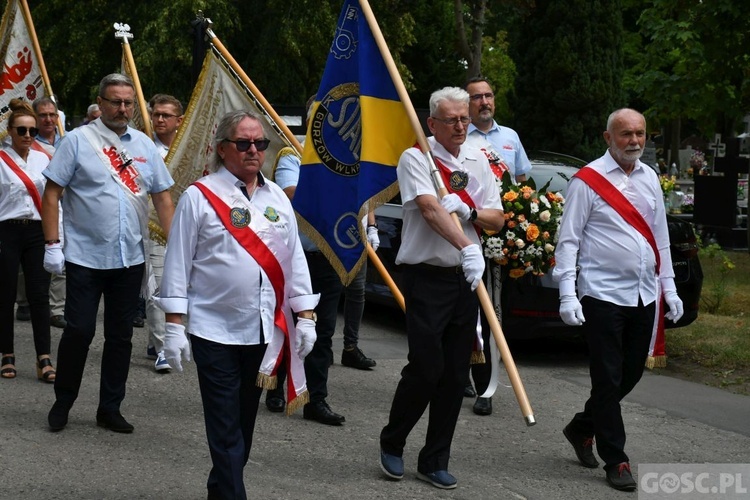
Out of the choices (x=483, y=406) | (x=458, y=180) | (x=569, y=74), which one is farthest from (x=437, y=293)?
(x=569, y=74)

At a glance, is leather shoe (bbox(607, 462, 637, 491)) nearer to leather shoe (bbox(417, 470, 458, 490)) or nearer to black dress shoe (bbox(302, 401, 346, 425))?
leather shoe (bbox(417, 470, 458, 490))

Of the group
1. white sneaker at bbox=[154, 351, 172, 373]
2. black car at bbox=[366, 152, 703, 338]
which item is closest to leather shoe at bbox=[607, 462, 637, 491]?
black car at bbox=[366, 152, 703, 338]

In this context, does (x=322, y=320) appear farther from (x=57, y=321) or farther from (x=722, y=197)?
(x=722, y=197)

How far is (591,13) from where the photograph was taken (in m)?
24.0

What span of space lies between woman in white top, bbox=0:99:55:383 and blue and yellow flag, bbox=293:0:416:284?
2529mm

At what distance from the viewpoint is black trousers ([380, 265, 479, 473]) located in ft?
20.3

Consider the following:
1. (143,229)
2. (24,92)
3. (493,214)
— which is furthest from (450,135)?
(24,92)

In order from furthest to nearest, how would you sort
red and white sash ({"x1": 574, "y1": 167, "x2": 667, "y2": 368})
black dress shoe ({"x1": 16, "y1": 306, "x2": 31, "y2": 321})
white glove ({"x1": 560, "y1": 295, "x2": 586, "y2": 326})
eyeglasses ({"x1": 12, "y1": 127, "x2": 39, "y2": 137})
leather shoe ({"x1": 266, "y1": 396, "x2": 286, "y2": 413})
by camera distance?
black dress shoe ({"x1": 16, "y1": 306, "x2": 31, "y2": 321}), eyeglasses ({"x1": 12, "y1": 127, "x2": 39, "y2": 137}), leather shoe ({"x1": 266, "y1": 396, "x2": 286, "y2": 413}), red and white sash ({"x1": 574, "y1": 167, "x2": 667, "y2": 368}), white glove ({"x1": 560, "y1": 295, "x2": 586, "y2": 326})

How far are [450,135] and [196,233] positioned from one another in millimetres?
1594

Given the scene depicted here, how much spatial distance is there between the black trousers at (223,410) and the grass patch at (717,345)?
16.0 ft

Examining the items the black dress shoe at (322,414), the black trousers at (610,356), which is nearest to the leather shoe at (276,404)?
the black dress shoe at (322,414)

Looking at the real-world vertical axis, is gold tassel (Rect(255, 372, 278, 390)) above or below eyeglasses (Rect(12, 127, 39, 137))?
below

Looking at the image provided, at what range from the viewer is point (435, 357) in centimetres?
619

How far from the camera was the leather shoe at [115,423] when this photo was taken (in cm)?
721
